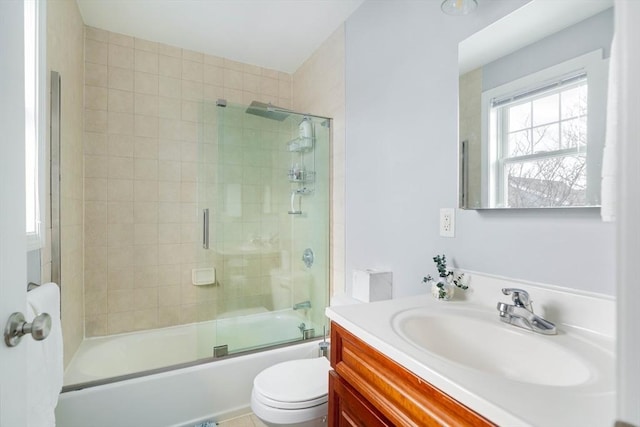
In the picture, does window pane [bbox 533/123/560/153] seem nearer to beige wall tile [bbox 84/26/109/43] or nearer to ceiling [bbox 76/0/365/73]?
ceiling [bbox 76/0/365/73]

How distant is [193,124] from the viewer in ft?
8.48

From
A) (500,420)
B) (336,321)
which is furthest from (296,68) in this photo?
(500,420)

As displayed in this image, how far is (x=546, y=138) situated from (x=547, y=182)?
0.14 metres

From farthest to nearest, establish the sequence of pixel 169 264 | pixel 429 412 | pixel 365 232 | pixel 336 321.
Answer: pixel 169 264
pixel 365 232
pixel 336 321
pixel 429 412

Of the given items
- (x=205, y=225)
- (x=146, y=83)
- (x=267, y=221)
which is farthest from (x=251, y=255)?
(x=146, y=83)

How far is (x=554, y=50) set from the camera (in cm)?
96

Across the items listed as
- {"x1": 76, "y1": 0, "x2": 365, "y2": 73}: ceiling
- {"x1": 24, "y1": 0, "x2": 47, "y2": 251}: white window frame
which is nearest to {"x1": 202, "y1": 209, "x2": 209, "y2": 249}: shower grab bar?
{"x1": 24, "y1": 0, "x2": 47, "y2": 251}: white window frame

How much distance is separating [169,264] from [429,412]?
234 centimetres

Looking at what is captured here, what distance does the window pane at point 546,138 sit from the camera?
3.15 feet

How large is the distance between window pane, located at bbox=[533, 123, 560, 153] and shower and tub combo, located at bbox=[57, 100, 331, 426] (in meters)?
1.45

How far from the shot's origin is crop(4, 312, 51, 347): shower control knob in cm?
56

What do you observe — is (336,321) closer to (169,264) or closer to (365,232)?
(365,232)

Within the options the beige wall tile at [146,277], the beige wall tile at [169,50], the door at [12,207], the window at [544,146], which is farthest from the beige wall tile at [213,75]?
the window at [544,146]

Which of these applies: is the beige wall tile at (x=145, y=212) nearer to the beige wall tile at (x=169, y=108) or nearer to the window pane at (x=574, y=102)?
the beige wall tile at (x=169, y=108)
